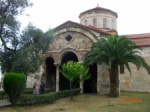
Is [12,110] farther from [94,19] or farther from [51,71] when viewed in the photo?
[94,19]

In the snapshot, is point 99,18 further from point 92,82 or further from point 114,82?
point 114,82

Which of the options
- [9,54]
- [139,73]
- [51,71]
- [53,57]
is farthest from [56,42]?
[139,73]

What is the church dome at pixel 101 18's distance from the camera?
32.8m

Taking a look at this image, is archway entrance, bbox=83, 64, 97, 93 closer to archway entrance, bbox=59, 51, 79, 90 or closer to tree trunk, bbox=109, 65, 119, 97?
archway entrance, bbox=59, 51, 79, 90

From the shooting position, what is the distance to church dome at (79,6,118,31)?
32781mm

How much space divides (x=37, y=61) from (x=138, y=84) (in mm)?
11458

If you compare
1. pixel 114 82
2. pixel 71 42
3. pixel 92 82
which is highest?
pixel 71 42

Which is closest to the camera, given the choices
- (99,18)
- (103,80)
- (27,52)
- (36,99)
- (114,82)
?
(36,99)

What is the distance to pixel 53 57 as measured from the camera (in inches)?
966

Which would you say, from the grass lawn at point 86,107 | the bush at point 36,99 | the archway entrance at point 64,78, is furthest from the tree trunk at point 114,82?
the archway entrance at point 64,78

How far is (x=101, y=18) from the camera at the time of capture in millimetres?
32812

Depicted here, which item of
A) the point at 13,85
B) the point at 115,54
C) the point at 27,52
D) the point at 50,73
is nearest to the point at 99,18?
the point at 50,73

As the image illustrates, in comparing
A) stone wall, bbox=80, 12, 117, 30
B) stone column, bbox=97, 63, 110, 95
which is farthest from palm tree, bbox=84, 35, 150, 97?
stone wall, bbox=80, 12, 117, 30

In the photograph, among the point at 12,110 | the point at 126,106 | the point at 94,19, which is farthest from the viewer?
the point at 94,19
